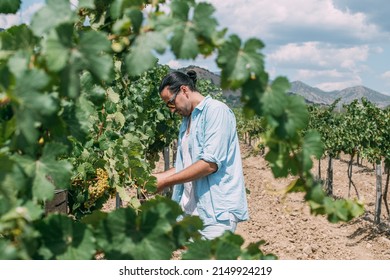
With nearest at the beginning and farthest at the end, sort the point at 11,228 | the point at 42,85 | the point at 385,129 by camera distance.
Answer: the point at 42,85
the point at 11,228
the point at 385,129

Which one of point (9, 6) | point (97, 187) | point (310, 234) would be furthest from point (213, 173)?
point (310, 234)

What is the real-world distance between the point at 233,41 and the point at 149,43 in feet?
0.66

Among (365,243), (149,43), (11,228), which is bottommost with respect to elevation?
(365,243)

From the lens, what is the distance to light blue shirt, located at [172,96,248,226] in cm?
286

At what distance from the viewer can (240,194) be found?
2934mm

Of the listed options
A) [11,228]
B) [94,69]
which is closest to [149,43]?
[94,69]

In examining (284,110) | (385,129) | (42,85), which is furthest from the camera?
(385,129)

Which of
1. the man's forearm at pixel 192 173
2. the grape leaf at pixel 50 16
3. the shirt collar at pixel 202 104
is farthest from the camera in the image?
the shirt collar at pixel 202 104

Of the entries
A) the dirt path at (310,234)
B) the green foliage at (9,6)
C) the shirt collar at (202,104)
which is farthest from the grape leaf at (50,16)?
the dirt path at (310,234)

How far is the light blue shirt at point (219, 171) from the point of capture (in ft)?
9.39

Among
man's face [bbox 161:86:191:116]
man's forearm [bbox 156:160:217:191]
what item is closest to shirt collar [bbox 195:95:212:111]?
man's face [bbox 161:86:191:116]

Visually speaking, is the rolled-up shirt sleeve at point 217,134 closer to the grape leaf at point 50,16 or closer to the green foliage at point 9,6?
the green foliage at point 9,6

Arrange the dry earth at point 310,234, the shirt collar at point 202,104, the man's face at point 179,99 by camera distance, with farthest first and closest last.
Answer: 1. the dry earth at point 310,234
2. the man's face at point 179,99
3. the shirt collar at point 202,104
